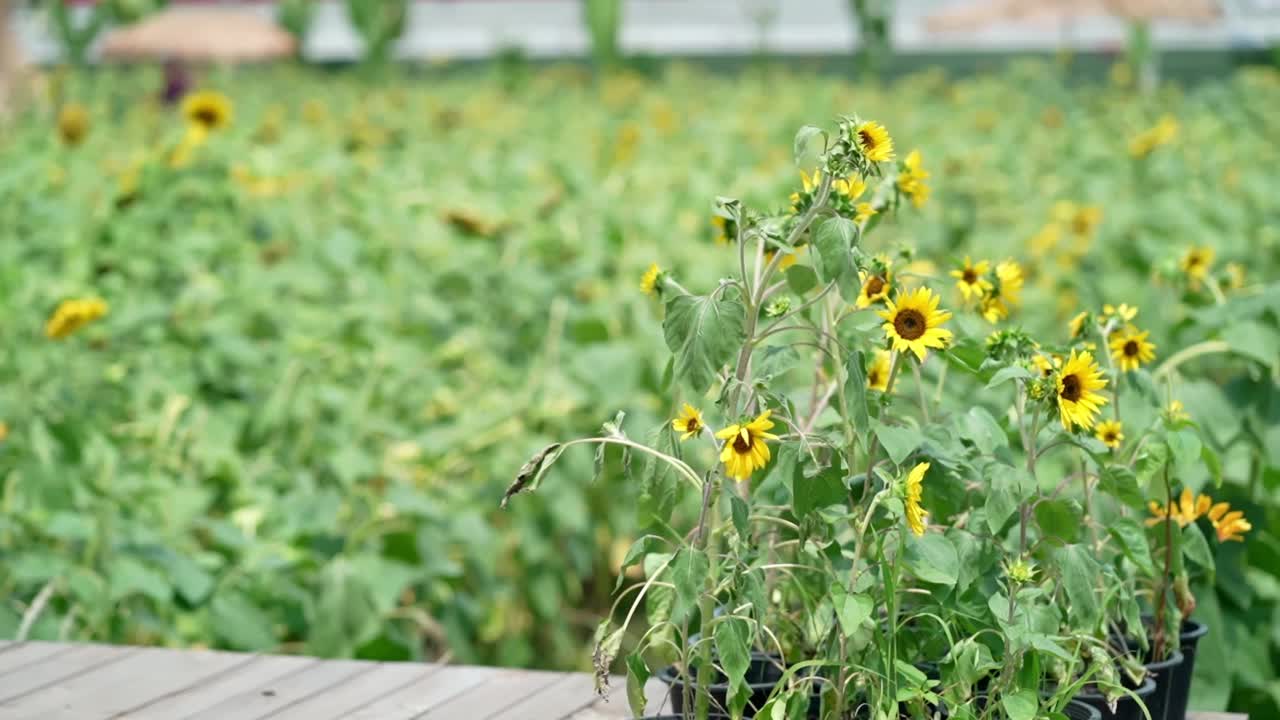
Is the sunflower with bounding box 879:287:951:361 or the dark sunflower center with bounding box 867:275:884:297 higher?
the dark sunflower center with bounding box 867:275:884:297

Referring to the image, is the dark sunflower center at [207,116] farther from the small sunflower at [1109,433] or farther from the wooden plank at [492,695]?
the small sunflower at [1109,433]

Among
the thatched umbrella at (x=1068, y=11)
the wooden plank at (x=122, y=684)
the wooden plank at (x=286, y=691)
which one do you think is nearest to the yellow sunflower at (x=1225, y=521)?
the wooden plank at (x=286, y=691)

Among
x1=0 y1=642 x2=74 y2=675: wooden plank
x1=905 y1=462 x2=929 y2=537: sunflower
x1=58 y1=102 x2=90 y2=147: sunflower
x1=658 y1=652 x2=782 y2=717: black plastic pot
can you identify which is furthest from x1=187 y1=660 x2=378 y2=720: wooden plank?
x1=58 y1=102 x2=90 y2=147: sunflower

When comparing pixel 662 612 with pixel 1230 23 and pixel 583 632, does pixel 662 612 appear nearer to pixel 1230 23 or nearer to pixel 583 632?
pixel 583 632

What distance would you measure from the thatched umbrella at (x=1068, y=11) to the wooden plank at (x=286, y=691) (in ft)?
34.4

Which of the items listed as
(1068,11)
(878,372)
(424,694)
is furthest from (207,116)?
(1068,11)

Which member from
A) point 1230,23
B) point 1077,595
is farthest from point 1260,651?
point 1230,23

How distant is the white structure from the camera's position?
1672 cm

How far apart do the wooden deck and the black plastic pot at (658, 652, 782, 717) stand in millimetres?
96

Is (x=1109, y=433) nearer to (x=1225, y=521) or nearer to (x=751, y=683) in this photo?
(x=1225, y=521)

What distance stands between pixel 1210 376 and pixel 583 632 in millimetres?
1459

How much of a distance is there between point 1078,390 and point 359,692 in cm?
86

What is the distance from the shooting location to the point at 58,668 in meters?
2.00

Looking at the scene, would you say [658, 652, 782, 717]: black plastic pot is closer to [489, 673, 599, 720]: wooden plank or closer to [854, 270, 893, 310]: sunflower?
[489, 673, 599, 720]: wooden plank
